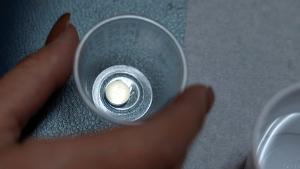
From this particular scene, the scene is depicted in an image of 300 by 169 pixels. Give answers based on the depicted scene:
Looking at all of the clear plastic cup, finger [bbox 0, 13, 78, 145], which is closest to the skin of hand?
finger [bbox 0, 13, 78, 145]

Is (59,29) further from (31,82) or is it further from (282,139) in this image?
(282,139)

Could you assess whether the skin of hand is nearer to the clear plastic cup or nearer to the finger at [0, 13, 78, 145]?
the finger at [0, 13, 78, 145]

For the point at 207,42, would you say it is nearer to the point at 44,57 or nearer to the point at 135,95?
the point at 135,95

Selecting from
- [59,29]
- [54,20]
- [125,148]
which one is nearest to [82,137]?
[125,148]

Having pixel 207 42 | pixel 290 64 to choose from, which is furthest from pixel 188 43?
pixel 290 64

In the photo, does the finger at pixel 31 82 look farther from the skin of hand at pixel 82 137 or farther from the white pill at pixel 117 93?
the white pill at pixel 117 93

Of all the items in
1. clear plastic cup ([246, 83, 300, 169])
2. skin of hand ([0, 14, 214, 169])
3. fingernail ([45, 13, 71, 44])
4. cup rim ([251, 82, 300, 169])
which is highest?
fingernail ([45, 13, 71, 44])

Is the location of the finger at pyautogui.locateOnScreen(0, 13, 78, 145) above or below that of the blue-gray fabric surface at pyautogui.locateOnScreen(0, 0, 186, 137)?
above

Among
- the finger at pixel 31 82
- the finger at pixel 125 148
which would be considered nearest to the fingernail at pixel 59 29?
the finger at pixel 31 82
